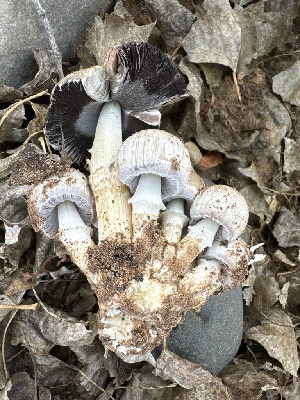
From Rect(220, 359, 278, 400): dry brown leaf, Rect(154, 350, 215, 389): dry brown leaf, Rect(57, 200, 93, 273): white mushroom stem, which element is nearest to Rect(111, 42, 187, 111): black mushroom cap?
Rect(57, 200, 93, 273): white mushroom stem

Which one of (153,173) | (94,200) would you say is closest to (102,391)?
(94,200)

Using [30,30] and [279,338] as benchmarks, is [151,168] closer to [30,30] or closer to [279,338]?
[30,30]

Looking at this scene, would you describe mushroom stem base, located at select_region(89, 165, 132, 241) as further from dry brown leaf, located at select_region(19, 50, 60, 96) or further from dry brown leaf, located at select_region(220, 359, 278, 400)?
dry brown leaf, located at select_region(220, 359, 278, 400)

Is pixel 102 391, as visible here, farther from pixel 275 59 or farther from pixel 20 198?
pixel 275 59

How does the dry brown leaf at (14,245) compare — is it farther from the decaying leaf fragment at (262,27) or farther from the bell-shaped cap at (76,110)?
the decaying leaf fragment at (262,27)

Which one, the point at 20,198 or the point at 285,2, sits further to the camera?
the point at 285,2

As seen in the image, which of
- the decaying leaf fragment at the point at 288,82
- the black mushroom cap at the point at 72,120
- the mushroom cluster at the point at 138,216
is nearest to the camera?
the mushroom cluster at the point at 138,216

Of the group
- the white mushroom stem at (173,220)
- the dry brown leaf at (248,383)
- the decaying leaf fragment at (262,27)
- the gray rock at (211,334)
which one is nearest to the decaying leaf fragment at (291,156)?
the decaying leaf fragment at (262,27)
